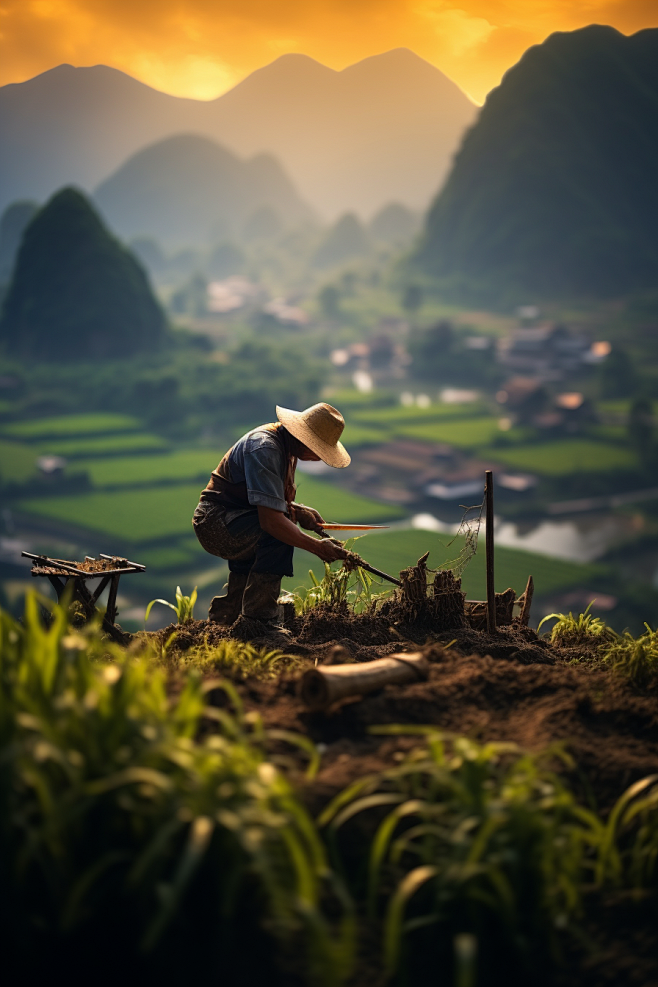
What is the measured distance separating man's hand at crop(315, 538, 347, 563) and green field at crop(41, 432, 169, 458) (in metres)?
42.6

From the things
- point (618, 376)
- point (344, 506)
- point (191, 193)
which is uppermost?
point (191, 193)

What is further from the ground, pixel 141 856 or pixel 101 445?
pixel 101 445

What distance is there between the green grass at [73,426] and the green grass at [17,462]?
1519mm

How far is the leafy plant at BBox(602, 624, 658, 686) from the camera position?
350cm

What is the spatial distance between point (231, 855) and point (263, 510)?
2367 millimetres

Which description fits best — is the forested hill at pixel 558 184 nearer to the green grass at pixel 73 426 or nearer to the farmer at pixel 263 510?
the green grass at pixel 73 426

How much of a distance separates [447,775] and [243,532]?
2.47m

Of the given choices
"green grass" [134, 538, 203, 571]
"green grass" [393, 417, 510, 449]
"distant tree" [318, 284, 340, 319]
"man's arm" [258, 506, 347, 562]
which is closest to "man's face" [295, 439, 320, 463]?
"man's arm" [258, 506, 347, 562]

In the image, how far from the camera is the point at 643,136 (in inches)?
2547

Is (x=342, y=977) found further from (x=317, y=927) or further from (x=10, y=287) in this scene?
(x=10, y=287)

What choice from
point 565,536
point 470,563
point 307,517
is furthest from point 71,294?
point 307,517

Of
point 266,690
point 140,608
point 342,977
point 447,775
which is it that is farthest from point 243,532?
point 140,608

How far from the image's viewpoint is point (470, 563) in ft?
43.4

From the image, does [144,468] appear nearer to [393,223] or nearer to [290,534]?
[290,534]
